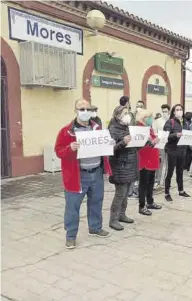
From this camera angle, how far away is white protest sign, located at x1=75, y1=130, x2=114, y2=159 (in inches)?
170

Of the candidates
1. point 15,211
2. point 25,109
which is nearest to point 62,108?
point 25,109

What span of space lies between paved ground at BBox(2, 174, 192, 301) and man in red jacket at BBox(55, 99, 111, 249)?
0.36 meters

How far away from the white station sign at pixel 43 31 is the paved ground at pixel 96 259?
4338 millimetres

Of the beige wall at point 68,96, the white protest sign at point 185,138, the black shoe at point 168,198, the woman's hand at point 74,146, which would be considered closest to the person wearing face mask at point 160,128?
the white protest sign at point 185,138

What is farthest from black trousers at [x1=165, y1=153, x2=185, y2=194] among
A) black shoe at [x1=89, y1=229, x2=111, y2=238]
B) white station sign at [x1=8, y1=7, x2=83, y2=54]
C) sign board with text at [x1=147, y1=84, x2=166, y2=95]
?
sign board with text at [x1=147, y1=84, x2=166, y2=95]

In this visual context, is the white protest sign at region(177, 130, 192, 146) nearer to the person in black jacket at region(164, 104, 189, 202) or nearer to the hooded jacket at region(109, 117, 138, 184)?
the person in black jacket at region(164, 104, 189, 202)

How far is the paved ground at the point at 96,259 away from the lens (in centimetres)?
337

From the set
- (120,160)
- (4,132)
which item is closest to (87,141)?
(120,160)

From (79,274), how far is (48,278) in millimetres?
299

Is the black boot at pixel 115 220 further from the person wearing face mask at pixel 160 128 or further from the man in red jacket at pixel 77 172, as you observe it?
the person wearing face mask at pixel 160 128

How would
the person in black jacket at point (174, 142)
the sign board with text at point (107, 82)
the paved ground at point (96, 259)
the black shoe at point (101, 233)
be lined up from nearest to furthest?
the paved ground at point (96, 259) < the black shoe at point (101, 233) < the person in black jacket at point (174, 142) < the sign board with text at point (107, 82)

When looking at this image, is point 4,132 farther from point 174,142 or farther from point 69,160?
point 69,160

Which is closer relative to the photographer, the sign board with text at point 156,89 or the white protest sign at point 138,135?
the white protest sign at point 138,135

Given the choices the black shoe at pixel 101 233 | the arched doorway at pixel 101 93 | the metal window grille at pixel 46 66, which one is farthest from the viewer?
the arched doorway at pixel 101 93
